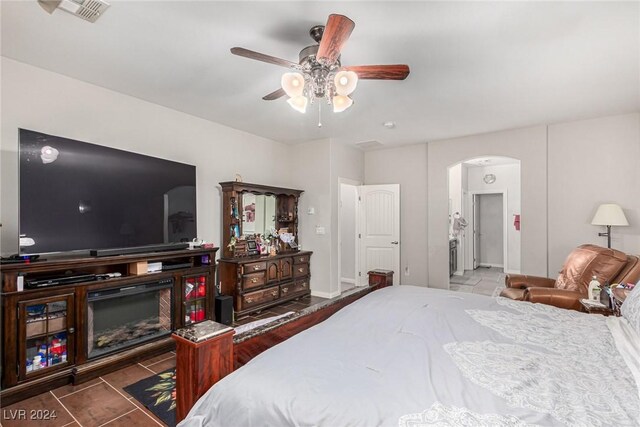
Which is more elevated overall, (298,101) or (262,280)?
(298,101)

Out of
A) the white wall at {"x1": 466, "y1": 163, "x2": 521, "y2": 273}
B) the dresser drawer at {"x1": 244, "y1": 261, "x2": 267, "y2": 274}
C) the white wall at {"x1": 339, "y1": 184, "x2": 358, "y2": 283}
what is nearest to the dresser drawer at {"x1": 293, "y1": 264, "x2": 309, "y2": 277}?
the dresser drawer at {"x1": 244, "y1": 261, "x2": 267, "y2": 274}

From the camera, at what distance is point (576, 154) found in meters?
4.15

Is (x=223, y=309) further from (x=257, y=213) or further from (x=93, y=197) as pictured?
(x=93, y=197)

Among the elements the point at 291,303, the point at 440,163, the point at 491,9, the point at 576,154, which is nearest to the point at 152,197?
the point at 291,303

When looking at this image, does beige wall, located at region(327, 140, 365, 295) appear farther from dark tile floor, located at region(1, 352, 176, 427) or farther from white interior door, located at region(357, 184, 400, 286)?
dark tile floor, located at region(1, 352, 176, 427)

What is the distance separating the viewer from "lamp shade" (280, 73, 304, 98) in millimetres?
2102

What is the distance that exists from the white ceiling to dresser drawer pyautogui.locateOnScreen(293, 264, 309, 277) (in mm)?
2476

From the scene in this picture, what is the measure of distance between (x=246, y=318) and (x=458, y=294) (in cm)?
282

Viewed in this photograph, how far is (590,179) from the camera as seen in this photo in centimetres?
406

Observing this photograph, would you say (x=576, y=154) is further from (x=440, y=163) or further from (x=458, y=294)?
(x=458, y=294)

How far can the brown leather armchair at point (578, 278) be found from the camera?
2.75 metres

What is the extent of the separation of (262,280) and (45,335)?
241cm

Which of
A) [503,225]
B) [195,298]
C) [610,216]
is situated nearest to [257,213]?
[195,298]

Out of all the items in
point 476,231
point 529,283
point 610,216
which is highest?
point 610,216
